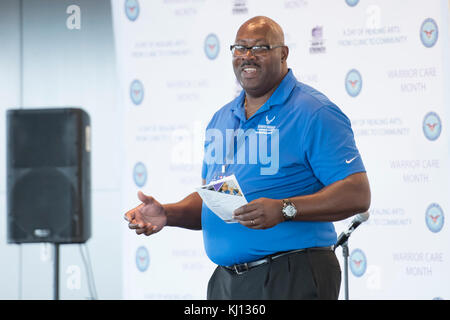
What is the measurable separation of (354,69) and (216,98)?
985 mm

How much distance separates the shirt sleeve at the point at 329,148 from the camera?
190 centimetres

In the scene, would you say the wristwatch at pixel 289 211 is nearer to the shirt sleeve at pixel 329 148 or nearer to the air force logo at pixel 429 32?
the shirt sleeve at pixel 329 148

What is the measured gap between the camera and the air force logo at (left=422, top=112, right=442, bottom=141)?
385 centimetres

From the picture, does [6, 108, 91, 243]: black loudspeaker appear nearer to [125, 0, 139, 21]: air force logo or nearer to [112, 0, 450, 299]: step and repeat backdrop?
[112, 0, 450, 299]: step and repeat backdrop

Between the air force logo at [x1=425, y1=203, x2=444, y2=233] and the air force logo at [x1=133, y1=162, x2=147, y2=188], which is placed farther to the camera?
the air force logo at [x1=133, y1=162, x2=147, y2=188]

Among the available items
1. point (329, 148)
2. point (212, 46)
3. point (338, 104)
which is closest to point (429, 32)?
point (338, 104)

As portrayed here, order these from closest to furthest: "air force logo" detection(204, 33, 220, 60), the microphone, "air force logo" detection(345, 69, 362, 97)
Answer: the microphone < "air force logo" detection(345, 69, 362, 97) < "air force logo" detection(204, 33, 220, 60)

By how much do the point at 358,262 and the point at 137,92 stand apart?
1.97 m

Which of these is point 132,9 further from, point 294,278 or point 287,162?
point 294,278

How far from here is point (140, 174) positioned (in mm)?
4223

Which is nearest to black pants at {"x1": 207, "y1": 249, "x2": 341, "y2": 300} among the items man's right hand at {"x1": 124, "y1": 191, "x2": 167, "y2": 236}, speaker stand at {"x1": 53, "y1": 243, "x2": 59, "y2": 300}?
man's right hand at {"x1": 124, "y1": 191, "x2": 167, "y2": 236}

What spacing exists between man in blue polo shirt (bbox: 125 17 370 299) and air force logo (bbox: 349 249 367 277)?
197 centimetres

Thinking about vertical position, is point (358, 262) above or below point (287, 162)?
below
